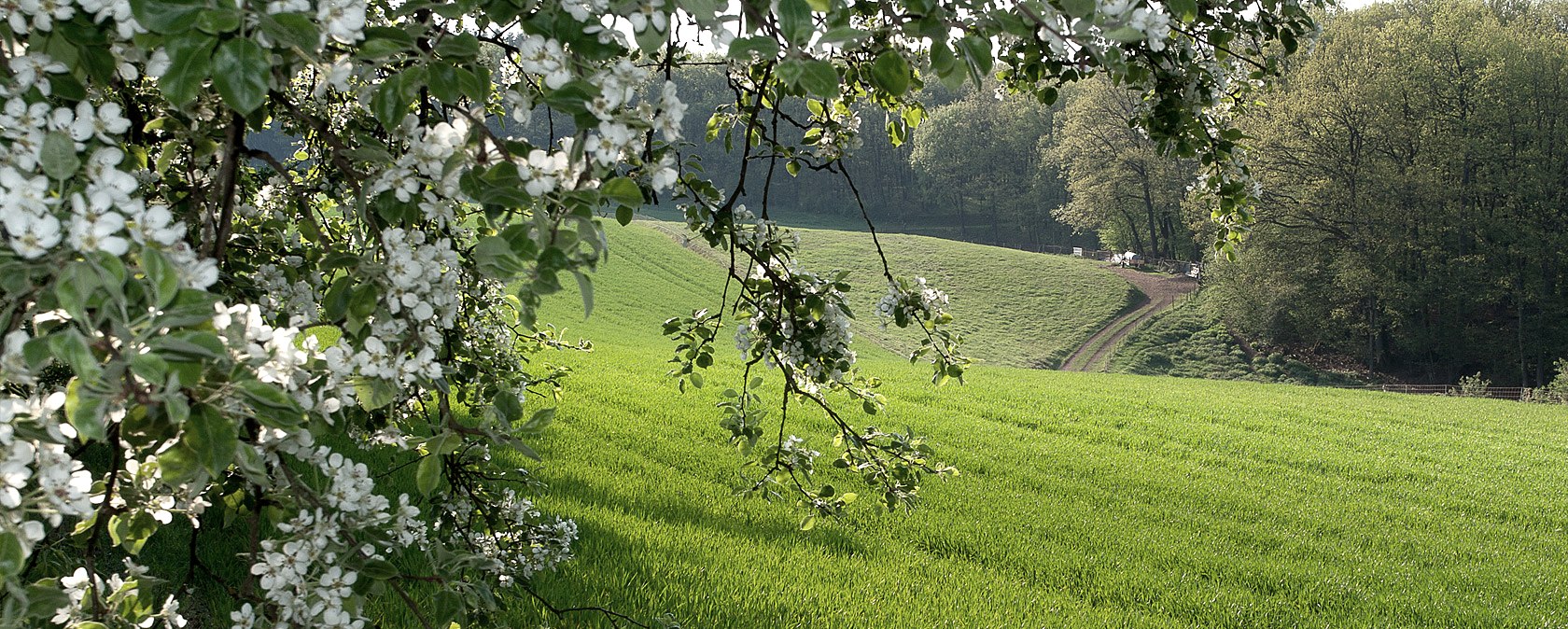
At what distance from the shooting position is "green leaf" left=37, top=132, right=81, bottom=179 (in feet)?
2.88

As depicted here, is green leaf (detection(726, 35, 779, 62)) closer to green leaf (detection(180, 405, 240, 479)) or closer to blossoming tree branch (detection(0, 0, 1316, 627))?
blossoming tree branch (detection(0, 0, 1316, 627))

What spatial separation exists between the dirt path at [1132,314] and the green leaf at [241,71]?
33.0 m

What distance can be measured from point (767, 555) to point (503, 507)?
3088 mm

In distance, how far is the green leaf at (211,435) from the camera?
955 mm

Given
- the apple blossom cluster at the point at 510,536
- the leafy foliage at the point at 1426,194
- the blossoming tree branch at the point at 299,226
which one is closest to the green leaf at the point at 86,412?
the blossoming tree branch at the point at 299,226

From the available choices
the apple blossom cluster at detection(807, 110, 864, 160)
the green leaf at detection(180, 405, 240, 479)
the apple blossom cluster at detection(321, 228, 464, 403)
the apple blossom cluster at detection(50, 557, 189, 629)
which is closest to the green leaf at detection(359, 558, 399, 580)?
the apple blossom cluster at detection(50, 557, 189, 629)

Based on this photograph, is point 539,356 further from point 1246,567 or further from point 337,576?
point 337,576

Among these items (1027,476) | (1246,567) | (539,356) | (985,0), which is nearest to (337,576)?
(985,0)

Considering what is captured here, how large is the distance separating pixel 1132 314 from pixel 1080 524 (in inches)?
1303

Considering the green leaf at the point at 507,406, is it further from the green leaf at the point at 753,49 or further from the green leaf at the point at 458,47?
the green leaf at the point at 753,49

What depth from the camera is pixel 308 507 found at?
1600mm

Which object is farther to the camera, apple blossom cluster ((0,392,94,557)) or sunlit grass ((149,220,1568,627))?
sunlit grass ((149,220,1568,627))

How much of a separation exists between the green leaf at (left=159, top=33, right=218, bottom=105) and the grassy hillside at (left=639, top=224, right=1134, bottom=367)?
30993 mm

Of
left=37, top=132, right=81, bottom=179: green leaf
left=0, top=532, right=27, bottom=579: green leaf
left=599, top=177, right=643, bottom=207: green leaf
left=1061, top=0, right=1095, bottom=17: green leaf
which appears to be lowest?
left=0, top=532, right=27, bottom=579: green leaf
